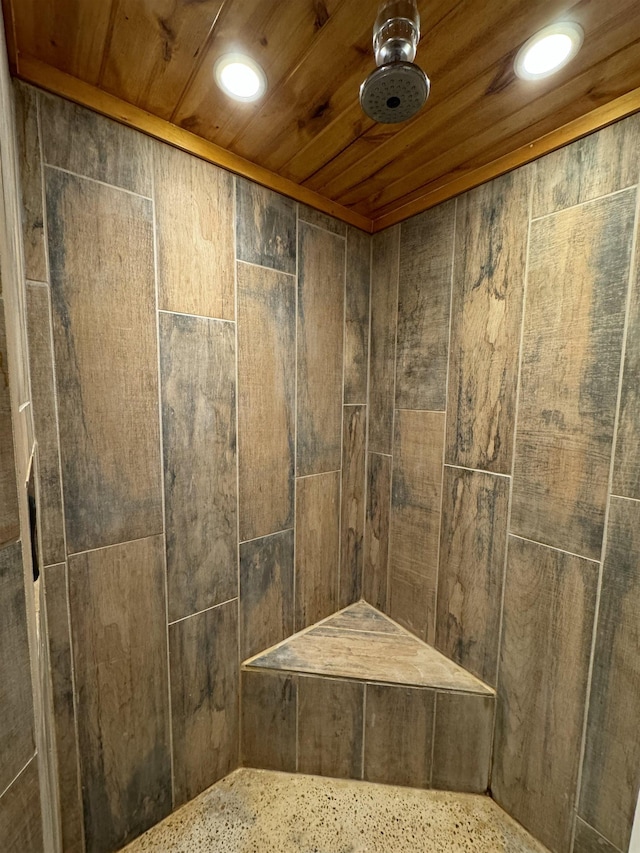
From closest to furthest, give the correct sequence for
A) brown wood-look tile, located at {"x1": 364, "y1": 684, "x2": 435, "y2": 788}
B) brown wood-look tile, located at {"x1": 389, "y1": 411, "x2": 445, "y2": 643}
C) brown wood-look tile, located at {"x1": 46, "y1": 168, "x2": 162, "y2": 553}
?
brown wood-look tile, located at {"x1": 46, "y1": 168, "x2": 162, "y2": 553} → brown wood-look tile, located at {"x1": 364, "y1": 684, "x2": 435, "y2": 788} → brown wood-look tile, located at {"x1": 389, "y1": 411, "x2": 445, "y2": 643}

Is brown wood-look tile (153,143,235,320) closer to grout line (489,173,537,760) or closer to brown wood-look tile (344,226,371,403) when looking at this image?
brown wood-look tile (344,226,371,403)

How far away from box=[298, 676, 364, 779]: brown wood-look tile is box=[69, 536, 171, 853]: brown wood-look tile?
1.38 ft

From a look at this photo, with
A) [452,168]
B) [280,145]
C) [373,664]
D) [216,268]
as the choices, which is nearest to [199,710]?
[373,664]

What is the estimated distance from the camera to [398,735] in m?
1.15

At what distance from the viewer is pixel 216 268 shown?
1.02 metres

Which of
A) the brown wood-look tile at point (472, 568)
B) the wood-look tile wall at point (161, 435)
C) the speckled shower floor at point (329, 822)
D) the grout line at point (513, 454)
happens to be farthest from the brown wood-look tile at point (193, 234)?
the speckled shower floor at point (329, 822)

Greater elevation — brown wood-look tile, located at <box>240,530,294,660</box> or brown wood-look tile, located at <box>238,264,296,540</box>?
brown wood-look tile, located at <box>238,264,296,540</box>

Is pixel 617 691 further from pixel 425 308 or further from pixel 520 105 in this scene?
pixel 520 105

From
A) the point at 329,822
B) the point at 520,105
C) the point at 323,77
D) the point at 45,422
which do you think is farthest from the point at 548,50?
the point at 329,822

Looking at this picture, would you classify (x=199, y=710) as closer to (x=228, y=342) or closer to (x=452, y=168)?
(x=228, y=342)

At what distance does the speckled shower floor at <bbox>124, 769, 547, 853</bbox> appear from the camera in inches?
38.2

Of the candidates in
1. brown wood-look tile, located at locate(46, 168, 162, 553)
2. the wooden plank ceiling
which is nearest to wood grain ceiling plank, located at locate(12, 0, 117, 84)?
the wooden plank ceiling

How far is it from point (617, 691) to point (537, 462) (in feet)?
1.85

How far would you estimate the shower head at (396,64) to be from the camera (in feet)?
1.84
